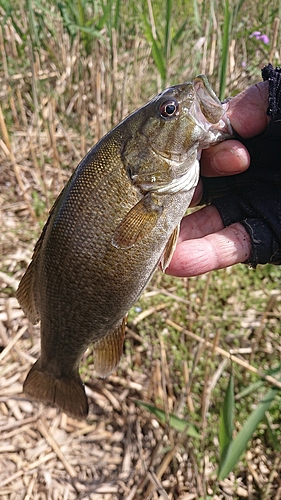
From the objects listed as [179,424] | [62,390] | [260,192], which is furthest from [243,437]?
[260,192]

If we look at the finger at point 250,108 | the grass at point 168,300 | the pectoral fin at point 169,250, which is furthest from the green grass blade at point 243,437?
the finger at point 250,108

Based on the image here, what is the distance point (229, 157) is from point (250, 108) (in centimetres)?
22

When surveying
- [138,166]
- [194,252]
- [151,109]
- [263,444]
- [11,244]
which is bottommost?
[263,444]

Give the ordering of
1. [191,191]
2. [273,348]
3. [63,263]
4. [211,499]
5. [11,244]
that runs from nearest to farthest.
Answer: [63,263] < [191,191] < [211,499] < [273,348] < [11,244]

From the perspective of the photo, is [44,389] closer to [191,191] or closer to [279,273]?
[191,191]

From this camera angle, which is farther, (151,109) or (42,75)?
(42,75)

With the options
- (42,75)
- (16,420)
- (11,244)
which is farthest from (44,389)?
(42,75)

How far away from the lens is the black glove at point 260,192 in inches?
71.1

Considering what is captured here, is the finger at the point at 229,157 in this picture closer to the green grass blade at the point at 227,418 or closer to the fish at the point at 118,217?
the fish at the point at 118,217

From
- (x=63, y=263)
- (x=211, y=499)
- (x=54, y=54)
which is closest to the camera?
(x=63, y=263)

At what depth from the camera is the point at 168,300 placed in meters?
2.82

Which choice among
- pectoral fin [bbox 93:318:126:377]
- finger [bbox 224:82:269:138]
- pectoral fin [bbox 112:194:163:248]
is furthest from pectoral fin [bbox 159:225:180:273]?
finger [bbox 224:82:269:138]

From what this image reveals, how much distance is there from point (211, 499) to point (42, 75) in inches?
126

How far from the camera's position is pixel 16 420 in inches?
93.0
